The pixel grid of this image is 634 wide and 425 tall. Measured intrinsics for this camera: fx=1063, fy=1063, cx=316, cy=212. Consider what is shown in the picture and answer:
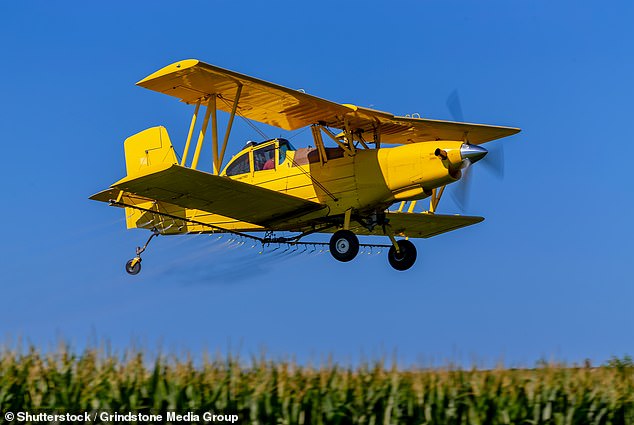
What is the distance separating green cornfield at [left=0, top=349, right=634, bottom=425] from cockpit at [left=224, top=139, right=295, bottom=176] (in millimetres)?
7864

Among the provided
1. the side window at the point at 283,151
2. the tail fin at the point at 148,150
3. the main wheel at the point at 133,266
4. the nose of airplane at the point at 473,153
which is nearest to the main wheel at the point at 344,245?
the side window at the point at 283,151

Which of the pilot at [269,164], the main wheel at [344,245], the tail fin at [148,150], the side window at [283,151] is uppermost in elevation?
the tail fin at [148,150]

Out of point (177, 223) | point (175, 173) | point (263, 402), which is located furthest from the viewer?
point (177, 223)

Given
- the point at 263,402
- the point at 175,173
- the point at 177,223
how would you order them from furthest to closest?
the point at 177,223 < the point at 175,173 < the point at 263,402

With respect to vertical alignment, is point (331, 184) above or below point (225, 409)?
above

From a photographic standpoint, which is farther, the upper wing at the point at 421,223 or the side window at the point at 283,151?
the upper wing at the point at 421,223

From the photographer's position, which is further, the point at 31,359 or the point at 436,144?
the point at 436,144

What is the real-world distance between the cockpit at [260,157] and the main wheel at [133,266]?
354 centimetres

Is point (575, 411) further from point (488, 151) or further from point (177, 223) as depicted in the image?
point (177, 223)

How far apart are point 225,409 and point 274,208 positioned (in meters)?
7.50

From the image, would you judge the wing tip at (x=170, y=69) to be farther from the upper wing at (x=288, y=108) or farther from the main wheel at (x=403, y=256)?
the main wheel at (x=403, y=256)

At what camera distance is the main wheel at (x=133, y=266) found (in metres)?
25.4

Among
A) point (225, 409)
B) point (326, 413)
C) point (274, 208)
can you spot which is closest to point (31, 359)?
point (225, 409)

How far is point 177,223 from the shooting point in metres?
24.9
